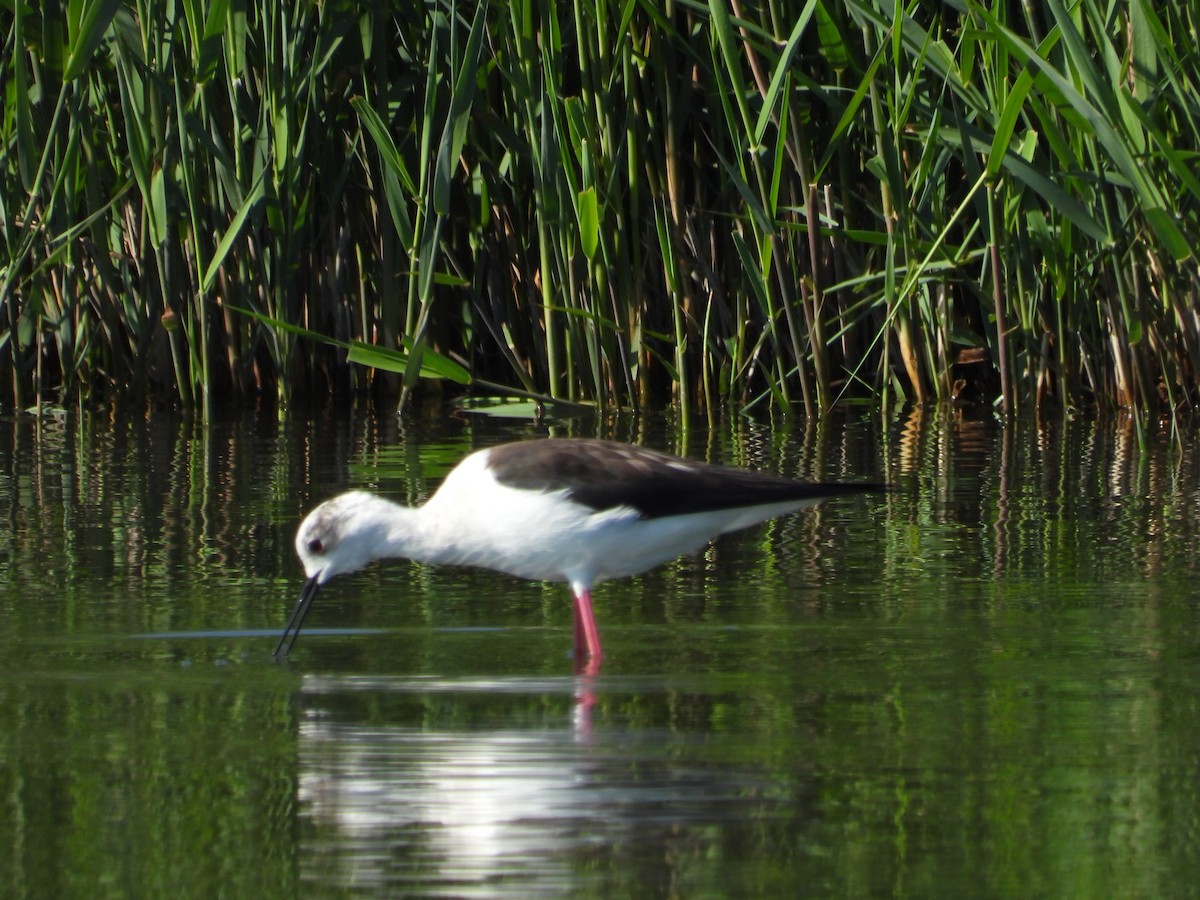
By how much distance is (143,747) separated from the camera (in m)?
3.38

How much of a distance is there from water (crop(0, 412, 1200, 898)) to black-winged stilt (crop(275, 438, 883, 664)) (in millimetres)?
155

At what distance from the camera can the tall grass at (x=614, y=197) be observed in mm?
6723

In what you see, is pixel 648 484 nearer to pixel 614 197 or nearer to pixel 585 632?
pixel 585 632

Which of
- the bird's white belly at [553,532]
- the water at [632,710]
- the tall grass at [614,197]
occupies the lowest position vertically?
the water at [632,710]

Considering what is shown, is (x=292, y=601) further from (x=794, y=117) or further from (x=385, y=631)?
(x=794, y=117)

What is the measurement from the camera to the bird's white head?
4.49 metres

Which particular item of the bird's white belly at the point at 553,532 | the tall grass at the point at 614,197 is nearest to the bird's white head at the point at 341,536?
the bird's white belly at the point at 553,532

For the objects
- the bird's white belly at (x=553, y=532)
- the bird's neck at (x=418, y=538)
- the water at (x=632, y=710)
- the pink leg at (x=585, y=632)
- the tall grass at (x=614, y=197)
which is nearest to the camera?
the water at (x=632, y=710)

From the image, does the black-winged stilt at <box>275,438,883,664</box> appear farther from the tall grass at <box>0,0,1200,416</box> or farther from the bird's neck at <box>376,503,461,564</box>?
the tall grass at <box>0,0,1200,416</box>

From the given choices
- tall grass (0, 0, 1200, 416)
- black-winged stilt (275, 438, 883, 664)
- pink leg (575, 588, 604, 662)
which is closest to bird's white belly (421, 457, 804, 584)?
black-winged stilt (275, 438, 883, 664)

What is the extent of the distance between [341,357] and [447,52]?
2045 mm

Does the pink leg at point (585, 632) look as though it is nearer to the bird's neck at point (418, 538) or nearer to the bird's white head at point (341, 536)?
the bird's neck at point (418, 538)

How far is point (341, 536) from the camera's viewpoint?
452 cm

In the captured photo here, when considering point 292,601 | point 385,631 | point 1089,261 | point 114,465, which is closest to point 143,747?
point 385,631
